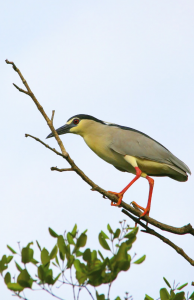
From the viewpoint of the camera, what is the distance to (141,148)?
5.99m

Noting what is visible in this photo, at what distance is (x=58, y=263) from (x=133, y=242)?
0.55m

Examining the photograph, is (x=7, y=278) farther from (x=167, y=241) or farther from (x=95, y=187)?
(x=167, y=241)

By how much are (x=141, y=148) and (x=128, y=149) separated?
8.5 inches

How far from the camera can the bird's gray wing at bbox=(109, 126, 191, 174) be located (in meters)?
5.89

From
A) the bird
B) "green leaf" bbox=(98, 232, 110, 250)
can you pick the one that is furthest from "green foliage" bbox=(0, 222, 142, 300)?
the bird

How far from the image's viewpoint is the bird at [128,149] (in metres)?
5.91

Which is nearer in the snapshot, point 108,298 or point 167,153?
point 108,298

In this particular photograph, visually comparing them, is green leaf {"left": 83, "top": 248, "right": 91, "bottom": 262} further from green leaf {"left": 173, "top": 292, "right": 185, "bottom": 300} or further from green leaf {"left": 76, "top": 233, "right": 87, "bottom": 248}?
green leaf {"left": 173, "top": 292, "right": 185, "bottom": 300}

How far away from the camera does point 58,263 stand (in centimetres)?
302

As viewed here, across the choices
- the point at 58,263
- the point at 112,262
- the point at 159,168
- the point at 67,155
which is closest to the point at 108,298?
the point at 112,262

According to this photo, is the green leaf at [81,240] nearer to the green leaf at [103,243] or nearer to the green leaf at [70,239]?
the green leaf at [70,239]

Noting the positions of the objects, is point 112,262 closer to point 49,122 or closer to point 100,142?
point 49,122

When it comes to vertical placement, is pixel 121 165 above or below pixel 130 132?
below

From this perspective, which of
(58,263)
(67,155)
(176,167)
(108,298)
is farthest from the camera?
(176,167)
